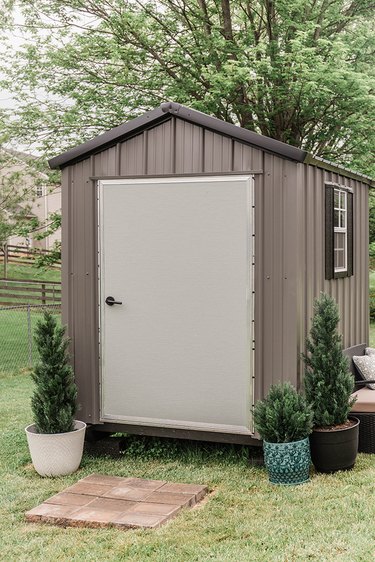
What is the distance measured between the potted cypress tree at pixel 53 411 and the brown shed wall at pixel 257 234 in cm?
43

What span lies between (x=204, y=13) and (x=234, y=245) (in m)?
7.85

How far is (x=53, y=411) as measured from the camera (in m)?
5.46

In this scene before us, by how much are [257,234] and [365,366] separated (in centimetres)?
216

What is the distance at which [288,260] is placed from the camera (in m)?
5.40

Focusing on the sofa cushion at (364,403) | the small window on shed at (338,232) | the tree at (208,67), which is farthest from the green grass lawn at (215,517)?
the tree at (208,67)

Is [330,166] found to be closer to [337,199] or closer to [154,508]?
[337,199]

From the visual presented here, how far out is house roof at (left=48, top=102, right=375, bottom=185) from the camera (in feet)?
17.5

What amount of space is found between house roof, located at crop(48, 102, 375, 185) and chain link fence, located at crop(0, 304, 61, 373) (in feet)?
11.1

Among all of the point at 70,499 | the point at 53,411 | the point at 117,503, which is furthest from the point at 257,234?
the point at 70,499

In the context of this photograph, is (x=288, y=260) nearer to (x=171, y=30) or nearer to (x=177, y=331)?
(x=177, y=331)

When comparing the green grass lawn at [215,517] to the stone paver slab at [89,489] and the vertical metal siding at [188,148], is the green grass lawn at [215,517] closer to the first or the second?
the stone paver slab at [89,489]

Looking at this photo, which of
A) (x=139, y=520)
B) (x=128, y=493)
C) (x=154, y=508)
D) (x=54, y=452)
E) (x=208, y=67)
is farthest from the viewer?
(x=208, y=67)

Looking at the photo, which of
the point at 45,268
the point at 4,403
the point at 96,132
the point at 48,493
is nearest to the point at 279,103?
the point at 96,132

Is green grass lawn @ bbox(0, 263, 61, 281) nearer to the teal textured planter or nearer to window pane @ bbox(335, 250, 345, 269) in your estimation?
window pane @ bbox(335, 250, 345, 269)
